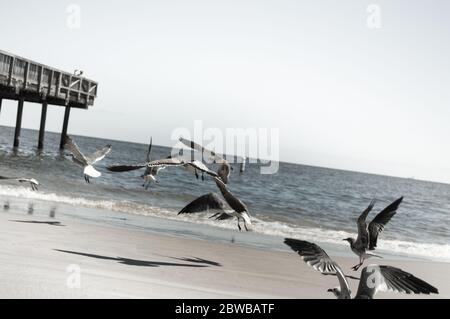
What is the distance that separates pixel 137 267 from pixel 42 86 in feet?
78.7

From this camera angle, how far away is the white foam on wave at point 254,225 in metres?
15.7

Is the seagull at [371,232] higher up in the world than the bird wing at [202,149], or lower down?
lower down

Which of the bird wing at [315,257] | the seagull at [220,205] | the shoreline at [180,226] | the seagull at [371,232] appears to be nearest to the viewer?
the bird wing at [315,257]

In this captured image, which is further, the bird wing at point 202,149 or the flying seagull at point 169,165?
the bird wing at point 202,149

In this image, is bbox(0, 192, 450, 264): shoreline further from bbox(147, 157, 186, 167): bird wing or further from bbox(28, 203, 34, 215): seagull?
bbox(147, 157, 186, 167): bird wing


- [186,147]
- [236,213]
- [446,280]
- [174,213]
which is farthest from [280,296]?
[174,213]

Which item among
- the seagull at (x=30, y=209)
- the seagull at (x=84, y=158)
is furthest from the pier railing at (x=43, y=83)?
the seagull at (x=84, y=158)

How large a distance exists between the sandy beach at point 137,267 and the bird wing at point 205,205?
0.97m

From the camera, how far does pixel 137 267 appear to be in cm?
788

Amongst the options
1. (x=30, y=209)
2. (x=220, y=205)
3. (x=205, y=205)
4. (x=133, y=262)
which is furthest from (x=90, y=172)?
(x=30, y=209)

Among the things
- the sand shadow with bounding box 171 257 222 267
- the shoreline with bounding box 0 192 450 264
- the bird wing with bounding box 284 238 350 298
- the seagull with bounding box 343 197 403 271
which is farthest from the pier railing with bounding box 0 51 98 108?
the bird wing with bounding box 284 238 350 298

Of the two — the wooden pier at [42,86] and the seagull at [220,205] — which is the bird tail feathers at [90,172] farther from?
the wooden pier at [42,86]
